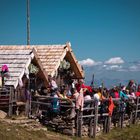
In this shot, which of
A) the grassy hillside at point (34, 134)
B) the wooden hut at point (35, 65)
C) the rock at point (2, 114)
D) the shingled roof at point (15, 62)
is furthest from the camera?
the wooden hut at point (35, 65)

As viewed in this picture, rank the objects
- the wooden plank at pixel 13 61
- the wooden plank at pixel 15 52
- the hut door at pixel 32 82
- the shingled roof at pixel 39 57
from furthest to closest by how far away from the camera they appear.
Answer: the hut door at pixel 32 82
the wooden plank at pixel 15 52
the wooden plank at pixel 13 61
the shingled roof at pixel 39 57

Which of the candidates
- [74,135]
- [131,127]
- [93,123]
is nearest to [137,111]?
[131,127]

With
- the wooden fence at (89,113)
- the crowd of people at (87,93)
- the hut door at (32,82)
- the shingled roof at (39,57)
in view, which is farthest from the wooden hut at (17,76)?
the crowd of people at (87,93)

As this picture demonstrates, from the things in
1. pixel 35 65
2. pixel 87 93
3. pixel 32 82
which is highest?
pixel 35 65

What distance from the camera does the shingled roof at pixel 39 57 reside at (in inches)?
884

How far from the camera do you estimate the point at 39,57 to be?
1062 inches

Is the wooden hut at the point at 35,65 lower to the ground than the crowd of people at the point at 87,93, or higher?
higher

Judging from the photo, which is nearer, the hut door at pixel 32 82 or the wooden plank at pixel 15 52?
the wooden plank at pixel 15 52

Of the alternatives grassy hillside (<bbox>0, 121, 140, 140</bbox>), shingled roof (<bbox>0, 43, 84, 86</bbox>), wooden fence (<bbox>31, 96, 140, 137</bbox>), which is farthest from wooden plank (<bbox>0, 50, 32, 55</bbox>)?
grassy hillside (<bbox>0, 121, 140, 140</bbox>)

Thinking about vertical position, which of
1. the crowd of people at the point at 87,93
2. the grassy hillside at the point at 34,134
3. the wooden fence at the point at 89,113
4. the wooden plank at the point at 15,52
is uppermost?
the wooden plank at the point at 15,52

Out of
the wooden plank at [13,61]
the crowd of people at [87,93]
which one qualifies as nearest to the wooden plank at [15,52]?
the wooden plank at [13,61]

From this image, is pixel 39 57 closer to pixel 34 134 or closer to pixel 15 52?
pixel 15 52

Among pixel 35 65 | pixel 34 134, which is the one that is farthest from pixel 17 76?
pixel 34 134

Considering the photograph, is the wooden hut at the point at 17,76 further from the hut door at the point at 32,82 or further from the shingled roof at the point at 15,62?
the hut door at the point at 32,82
